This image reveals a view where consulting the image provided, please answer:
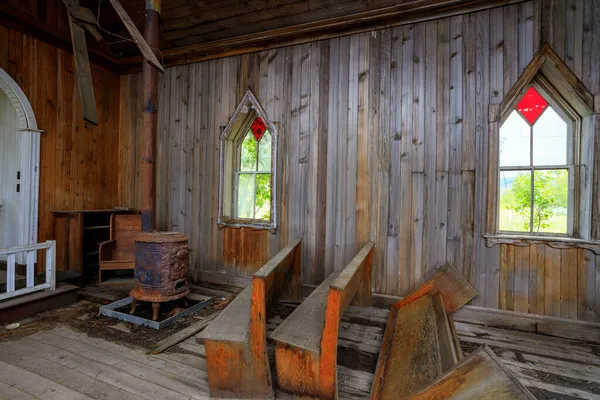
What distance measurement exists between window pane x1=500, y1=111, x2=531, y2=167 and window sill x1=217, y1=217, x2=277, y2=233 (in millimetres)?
2640

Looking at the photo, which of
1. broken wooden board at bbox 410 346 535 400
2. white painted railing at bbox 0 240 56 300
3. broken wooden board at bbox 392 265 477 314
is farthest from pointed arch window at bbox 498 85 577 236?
white painted railing at bbox 0 240 56 300

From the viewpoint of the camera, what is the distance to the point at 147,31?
9.68ft

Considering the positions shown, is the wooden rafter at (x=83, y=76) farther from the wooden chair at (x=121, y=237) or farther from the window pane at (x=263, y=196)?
the window pane at (x=263, y=196)

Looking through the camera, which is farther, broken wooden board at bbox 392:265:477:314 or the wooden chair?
the wooden chair

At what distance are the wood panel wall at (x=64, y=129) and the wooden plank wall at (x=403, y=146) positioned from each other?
1.66 meters

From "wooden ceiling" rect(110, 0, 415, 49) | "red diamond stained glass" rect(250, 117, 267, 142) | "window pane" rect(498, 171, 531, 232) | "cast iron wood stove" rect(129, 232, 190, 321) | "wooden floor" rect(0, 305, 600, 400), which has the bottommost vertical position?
"wooden floor" rect(0, 305, 600, 400)

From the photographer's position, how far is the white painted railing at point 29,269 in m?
2.76

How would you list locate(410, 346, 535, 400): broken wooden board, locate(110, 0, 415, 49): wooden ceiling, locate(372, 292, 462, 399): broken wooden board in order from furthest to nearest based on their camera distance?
locate(110, 0, 415, 49): wooden ceiling
locate(372, 292, 462, 399): broken wooden board
locate(410, 346, 535, 400): broken wooden board

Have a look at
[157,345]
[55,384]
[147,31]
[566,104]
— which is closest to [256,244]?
[157,345]

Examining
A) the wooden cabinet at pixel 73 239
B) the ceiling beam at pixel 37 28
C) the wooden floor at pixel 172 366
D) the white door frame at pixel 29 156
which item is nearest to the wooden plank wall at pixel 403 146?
the wooden floor at pixel 172 366

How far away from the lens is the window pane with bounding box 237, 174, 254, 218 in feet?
13.5

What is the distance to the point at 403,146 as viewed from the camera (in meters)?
3.20

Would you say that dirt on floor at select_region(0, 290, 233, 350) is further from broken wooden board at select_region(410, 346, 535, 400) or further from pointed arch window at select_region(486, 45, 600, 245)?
pointed arch window at select_region(486, 45, 600, 245)

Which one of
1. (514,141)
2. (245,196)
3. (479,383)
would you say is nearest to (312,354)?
(479,383)
